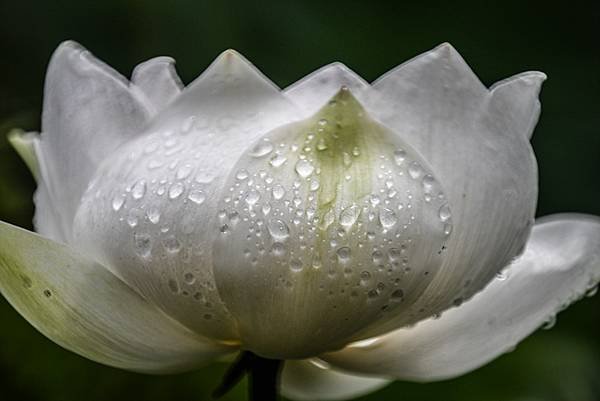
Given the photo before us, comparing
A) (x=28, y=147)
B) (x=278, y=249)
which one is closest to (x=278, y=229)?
(x=278, y=249)

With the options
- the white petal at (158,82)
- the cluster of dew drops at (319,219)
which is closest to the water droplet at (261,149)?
the cluster of dew drops at (319,219)

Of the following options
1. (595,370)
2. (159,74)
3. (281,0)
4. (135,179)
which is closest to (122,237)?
(135,179)

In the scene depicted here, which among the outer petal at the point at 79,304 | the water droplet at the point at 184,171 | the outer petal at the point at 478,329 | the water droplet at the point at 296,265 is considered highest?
the water droplet at the point at 184,171

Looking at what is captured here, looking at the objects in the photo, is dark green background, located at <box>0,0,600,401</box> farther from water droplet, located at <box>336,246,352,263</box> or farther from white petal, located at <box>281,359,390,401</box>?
water droplet, located at <box>336,246,352,263</box>

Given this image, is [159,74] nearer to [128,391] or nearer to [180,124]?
[180,124]

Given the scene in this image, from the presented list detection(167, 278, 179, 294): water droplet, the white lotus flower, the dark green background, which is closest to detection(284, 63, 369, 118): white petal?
the white lotus flower

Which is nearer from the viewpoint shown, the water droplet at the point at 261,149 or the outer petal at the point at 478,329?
the water droplet at the point at 261,149

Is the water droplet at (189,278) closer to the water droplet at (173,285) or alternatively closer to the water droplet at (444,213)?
the water droplet at (173,285)
